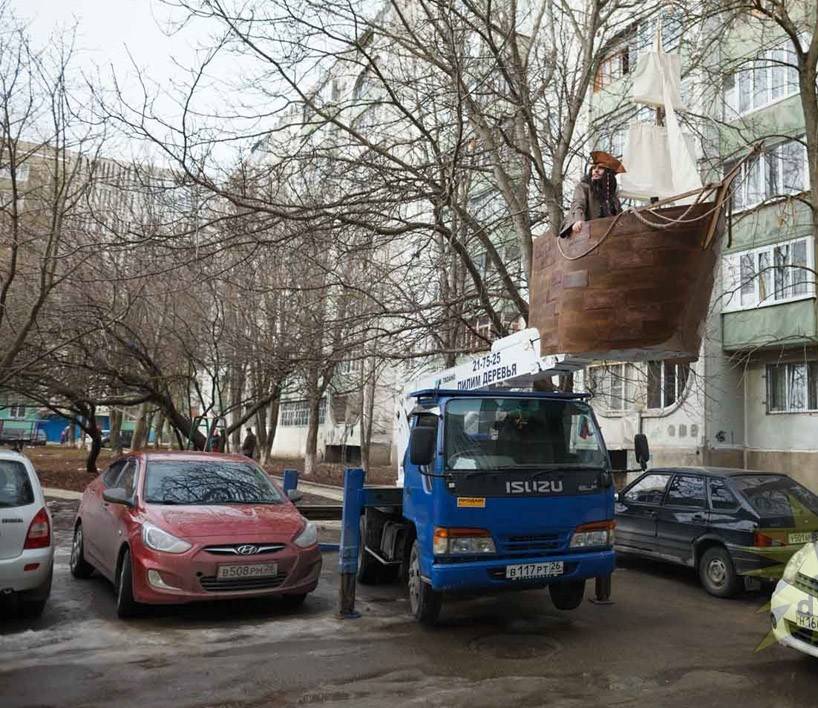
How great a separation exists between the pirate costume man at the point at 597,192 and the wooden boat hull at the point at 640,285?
670 millimetres

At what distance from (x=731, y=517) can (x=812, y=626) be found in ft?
10.7

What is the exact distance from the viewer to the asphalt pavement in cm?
489

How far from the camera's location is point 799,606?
17.3 feet

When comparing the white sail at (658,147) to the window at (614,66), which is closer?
the white sail at (658,147)

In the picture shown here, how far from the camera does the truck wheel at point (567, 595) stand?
696cm

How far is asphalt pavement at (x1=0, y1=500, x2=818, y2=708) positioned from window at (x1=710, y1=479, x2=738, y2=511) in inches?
46.6

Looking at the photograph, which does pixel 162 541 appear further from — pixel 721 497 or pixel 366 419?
pixel 366 419

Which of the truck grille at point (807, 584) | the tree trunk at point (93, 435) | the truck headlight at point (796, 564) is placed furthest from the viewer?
the tree trunk at point (93, 435)

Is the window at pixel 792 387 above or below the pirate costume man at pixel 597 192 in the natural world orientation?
below

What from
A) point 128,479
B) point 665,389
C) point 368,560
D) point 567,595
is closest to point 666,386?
point 665,389

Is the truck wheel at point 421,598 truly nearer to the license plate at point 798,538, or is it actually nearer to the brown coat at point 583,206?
the brown coat at point 583,206

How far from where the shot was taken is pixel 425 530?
6.43 m

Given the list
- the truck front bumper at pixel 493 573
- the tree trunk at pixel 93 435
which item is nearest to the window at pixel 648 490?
the truck front bumper at pixel 493 573

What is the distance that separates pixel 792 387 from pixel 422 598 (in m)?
15.2
